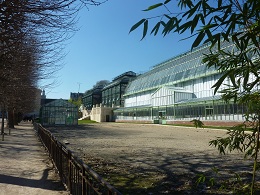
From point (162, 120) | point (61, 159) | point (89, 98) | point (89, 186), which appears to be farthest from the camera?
point (89, 98)

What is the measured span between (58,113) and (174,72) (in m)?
29.8

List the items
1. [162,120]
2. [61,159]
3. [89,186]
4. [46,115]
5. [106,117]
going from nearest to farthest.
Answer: [89,186]
[61,159]
[46,115]
[162,120]
[106,117]

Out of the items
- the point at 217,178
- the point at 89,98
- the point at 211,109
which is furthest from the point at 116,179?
the point at 89,98

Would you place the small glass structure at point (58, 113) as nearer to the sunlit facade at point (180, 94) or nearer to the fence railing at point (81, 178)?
the sunlit facade at point (180, 94)

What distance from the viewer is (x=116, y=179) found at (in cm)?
737

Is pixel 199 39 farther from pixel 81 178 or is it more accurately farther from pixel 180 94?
pixel 180 94

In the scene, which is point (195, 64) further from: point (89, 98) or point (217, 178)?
point (89, 98)

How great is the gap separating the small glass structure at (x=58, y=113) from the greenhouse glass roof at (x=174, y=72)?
79.9ft

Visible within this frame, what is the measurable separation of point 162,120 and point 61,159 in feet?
168

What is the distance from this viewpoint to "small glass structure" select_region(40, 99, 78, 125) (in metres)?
47.3

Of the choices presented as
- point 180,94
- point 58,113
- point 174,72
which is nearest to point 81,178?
point 58,113

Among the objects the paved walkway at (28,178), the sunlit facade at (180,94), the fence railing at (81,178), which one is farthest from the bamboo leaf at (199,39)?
the sunlit facade at (180,94)

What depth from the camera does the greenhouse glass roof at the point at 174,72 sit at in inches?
2221

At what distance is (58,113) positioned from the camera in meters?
48.7
